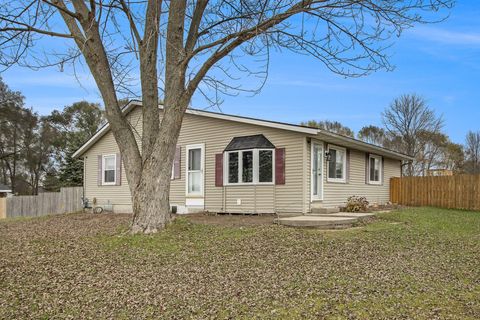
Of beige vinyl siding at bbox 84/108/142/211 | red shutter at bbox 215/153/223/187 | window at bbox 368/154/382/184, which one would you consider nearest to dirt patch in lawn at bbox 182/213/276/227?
red shutter at bbox 215/153/223/187

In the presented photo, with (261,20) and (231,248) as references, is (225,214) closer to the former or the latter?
(231,248)

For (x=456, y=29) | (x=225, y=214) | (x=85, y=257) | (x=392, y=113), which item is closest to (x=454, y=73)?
(x=456, y=29)

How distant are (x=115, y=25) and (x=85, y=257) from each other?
16.4 feet

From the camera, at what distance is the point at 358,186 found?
16.2 metres

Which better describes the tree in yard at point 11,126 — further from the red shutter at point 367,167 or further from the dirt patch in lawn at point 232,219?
the red shutter at point 367,167

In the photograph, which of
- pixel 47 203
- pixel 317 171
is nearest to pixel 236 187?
pixel 317 171

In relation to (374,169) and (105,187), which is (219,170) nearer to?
(105,187)

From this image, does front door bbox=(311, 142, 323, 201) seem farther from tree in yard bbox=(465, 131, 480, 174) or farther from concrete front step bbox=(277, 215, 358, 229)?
tree in yard bbox=(465, 131, 480, 174)

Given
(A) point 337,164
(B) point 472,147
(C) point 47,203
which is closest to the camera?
(A) point 337,164

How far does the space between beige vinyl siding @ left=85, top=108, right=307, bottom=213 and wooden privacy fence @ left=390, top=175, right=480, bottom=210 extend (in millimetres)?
8838

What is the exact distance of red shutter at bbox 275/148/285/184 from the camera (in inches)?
496

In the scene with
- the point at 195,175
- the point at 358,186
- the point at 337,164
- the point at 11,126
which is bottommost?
the point at 358,186

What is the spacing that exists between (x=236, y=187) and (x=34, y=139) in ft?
98.0

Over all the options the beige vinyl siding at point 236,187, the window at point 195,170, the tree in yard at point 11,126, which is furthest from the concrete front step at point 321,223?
the tree in yard at point 11,126
